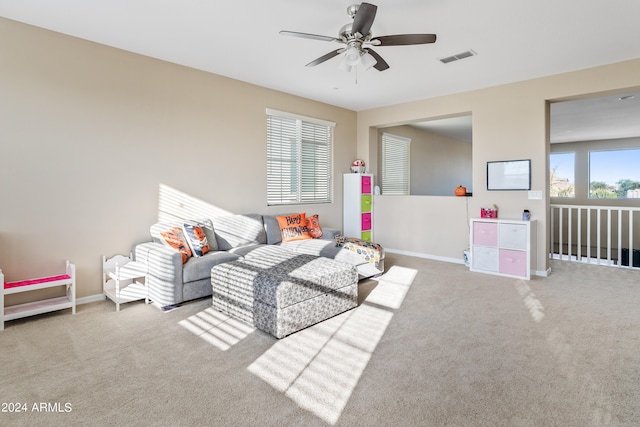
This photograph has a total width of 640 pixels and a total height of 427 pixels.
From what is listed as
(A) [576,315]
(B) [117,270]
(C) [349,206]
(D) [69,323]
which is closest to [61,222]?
(B) [117,270]

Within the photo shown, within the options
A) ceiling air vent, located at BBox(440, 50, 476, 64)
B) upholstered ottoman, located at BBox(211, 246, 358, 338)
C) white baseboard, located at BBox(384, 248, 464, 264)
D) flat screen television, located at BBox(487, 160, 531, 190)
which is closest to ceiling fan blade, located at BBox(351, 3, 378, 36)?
ceiling air vent, located at BBox(440, 50, 476, 64)

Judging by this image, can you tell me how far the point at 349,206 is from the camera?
6910mm

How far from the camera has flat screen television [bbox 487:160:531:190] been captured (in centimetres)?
516

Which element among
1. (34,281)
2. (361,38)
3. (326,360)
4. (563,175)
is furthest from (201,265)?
(563,175)

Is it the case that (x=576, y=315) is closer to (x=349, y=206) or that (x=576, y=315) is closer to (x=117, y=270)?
(x=349, y=206)

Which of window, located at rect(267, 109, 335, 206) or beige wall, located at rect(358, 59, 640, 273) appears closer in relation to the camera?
beige wall, located at rect(358, 59, 640, 273)

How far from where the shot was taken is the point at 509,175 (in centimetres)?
530

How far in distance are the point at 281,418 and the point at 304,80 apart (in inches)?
179

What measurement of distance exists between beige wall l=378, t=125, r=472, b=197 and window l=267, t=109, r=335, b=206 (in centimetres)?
154

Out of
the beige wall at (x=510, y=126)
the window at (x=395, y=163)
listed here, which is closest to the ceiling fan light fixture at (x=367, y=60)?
the beige wall at (x=510, y=126)

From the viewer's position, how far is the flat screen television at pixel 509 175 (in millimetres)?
5156

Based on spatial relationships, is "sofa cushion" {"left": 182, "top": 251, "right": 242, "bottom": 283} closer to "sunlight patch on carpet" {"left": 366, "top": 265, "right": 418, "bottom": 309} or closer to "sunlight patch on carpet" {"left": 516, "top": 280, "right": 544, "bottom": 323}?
"sunlight patch on carpet" {"left": 366, "top": 265, "right": 418, "bottom": 309}

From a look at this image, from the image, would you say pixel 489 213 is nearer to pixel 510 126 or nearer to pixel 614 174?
pixel 510 126

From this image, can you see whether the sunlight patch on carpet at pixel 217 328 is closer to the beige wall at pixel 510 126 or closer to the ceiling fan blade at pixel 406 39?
the ceiling fan blade at pixel 406 39
